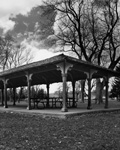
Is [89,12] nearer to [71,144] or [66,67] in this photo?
[66,67]

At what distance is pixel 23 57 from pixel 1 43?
23.7ft

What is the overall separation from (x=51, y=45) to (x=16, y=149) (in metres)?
20.9

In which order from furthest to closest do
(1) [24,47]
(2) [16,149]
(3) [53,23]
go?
(1) [24,47] → (3) [53,23] → (2) [16,149]

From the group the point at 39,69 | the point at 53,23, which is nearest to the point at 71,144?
the point at 39,69

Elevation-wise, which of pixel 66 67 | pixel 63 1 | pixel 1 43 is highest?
pixel 63 1

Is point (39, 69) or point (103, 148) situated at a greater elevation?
point (39, 69)

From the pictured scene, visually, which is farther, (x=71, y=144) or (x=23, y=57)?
(x=23, y=57)

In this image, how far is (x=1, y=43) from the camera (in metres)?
31.3

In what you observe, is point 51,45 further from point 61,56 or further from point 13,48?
point 61,56

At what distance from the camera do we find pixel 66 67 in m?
10.1

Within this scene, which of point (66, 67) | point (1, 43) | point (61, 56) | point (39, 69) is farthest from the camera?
point (1, 43)

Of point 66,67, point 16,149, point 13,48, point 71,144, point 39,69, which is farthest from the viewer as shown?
point 13,48

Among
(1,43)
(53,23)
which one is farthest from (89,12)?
(1,43)

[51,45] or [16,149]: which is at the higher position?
[51,45]
